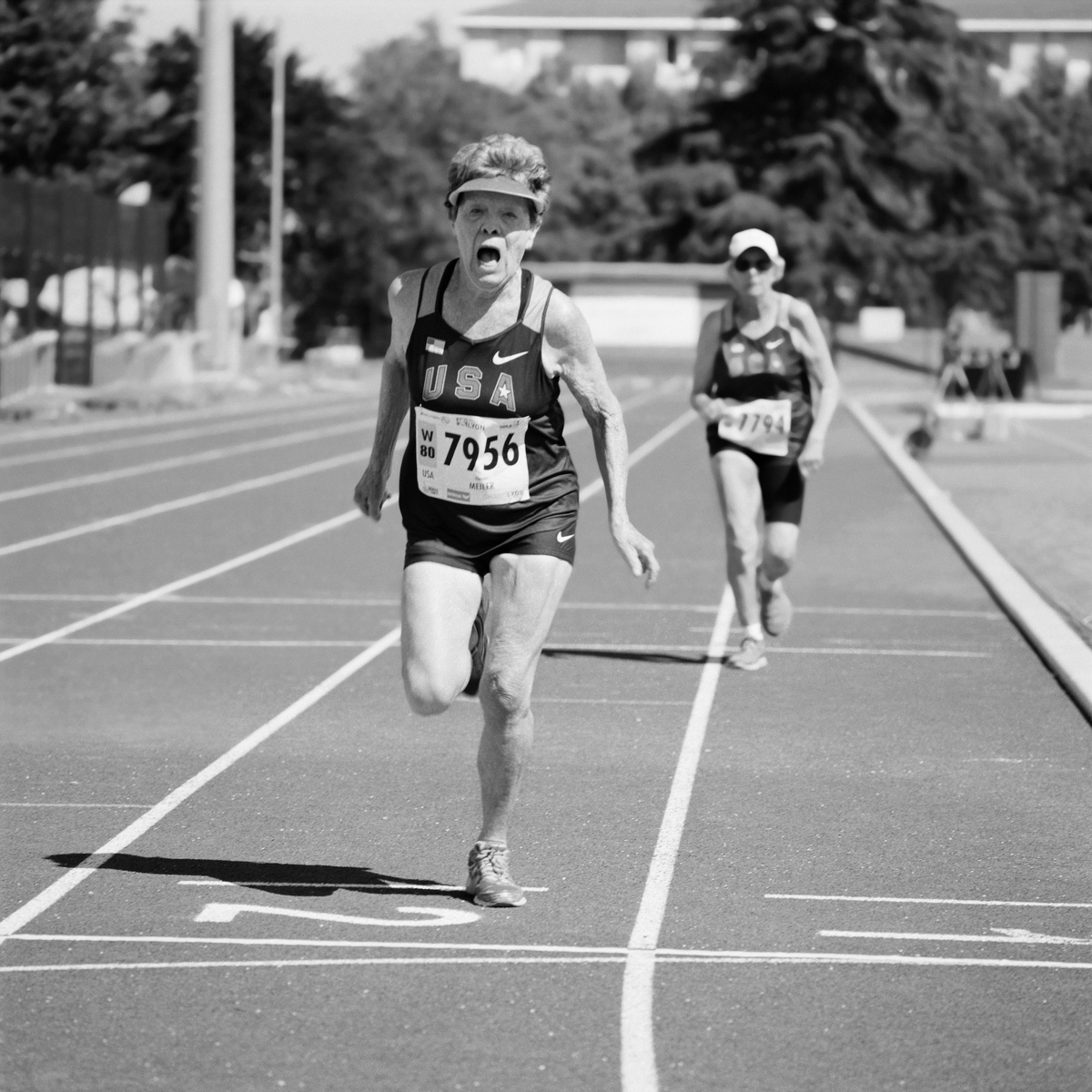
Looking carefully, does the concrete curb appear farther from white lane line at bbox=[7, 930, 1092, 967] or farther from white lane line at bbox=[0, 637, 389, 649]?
white lane line at bbox=[7, 930, 1092, 967]

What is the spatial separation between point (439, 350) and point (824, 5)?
7942 centimetres

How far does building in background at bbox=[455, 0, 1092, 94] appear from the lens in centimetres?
13462

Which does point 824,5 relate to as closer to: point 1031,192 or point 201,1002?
point 1031,192

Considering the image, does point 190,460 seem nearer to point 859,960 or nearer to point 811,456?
point 811,456

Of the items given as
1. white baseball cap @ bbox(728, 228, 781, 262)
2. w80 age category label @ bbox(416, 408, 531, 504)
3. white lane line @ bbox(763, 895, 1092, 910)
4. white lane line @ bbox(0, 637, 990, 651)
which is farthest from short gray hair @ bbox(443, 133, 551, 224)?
white lane line @ bbox(0, 637, 990, 651)

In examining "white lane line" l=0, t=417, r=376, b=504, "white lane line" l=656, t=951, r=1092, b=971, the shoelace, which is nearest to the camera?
"white lane line" l=656, t=951, r=1092, b=971

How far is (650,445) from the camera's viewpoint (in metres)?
32.6

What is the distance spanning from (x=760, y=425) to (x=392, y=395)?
4.71 m

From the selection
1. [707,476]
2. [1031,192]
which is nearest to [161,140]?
[1031,192]

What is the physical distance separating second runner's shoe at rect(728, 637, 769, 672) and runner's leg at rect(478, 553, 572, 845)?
4735 millimetres

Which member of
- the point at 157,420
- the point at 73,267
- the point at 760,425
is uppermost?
the point at 73,267

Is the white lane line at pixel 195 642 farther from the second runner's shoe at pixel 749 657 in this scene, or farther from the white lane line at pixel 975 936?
the white lane line at pixel 975 936

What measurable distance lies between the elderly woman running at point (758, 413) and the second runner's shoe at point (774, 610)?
0.42ft

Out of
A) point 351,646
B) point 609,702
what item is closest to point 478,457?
point 609,702
